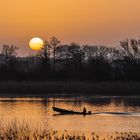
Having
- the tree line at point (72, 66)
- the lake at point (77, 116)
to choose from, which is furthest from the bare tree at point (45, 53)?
the lake at point (77, 116)

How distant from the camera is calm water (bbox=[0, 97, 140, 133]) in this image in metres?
27.0

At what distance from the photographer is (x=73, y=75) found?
198ft

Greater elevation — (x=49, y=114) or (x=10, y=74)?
(x=10, y=74)

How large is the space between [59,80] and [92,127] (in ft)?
100

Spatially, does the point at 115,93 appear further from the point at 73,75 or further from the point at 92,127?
the point at 92,127

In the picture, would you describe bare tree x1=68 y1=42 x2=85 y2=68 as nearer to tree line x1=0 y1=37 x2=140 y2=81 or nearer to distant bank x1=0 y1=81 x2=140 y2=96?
tree line x1=0 y1=37 x2=140 y2=81

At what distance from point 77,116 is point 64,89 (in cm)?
1671

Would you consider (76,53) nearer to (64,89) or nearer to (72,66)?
(72,66)

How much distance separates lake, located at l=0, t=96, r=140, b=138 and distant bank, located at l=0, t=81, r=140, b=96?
5.18 feet

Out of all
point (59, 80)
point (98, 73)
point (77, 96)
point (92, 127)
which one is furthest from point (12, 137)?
point (98, 73)

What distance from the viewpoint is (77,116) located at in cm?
3344

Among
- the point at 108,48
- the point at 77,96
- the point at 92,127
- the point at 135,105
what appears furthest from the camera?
the point at 108,48

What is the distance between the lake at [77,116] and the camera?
26.6 m

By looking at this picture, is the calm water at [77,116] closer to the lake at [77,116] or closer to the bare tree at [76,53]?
the lake at [77,116]
